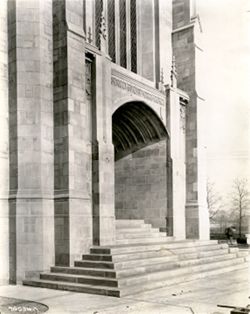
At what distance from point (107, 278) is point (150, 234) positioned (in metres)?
5.83

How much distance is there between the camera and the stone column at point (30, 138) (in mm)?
12836

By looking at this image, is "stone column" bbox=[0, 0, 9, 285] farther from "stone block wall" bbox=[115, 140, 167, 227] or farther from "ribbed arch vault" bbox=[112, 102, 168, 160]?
"stone block wall" bbox=[115, 140, 167, 227]

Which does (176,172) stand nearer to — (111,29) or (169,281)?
(111,29)

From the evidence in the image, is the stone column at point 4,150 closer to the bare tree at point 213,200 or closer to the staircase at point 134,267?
the staircase at point 134,267

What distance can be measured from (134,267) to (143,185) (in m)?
7.38

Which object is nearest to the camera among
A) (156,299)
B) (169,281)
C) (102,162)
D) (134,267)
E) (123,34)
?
(156,299)

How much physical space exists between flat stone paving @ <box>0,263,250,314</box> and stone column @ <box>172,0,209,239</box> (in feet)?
23.4

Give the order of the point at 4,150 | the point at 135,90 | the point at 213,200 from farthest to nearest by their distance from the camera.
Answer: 1. the point at 213,200
2. the point at 135,90
3. the point at 4,150

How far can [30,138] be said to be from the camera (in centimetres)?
1316

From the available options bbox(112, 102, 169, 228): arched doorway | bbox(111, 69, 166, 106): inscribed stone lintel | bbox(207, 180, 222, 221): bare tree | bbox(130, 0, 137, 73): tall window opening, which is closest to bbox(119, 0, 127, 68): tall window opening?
bbox(130, 0, 137, 73): tall window opening

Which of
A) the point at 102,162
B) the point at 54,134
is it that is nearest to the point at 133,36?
the point at 102,162

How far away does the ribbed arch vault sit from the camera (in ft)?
60.7

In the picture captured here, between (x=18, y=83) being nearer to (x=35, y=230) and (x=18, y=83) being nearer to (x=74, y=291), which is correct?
(x=35, y=230)

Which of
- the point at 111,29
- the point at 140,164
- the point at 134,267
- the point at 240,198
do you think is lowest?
the point at 134,267
